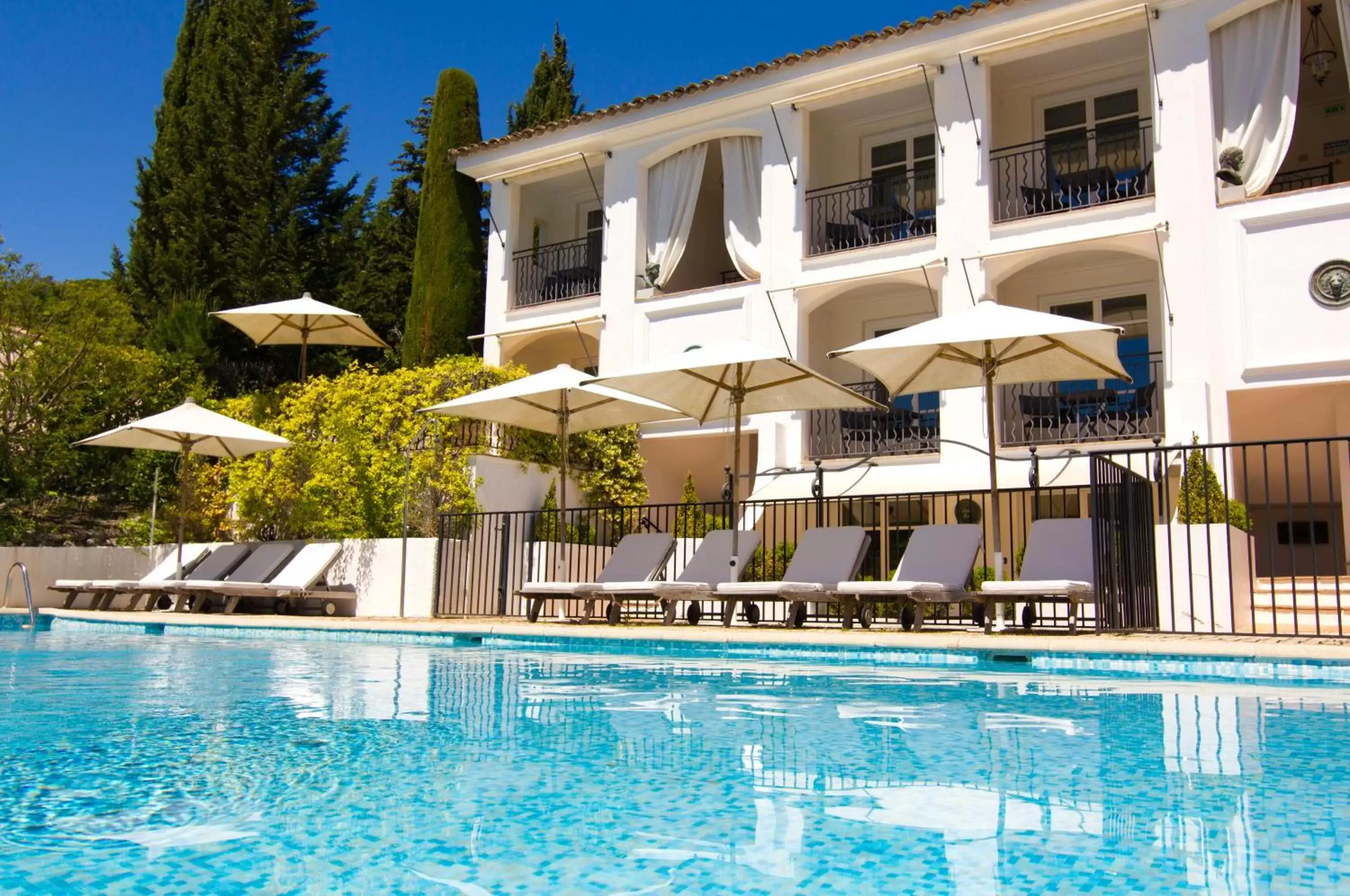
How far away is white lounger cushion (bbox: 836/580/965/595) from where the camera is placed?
1005 centimetres

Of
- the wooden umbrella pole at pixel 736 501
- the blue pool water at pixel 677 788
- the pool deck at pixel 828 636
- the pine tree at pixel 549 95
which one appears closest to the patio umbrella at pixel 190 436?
the pool deck at pixel 828 636

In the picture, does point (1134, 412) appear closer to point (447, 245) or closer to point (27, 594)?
point (447, 245)

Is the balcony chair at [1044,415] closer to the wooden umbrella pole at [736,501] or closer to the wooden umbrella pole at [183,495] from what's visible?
the wooden umbrella pole at [736,501]

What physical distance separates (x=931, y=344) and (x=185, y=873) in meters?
9.23

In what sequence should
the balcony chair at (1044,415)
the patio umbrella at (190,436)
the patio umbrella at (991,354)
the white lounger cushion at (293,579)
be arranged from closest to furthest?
the patio umbrella at (991,354), the white lounger cushion at (293,579), the patio umbrella at (190,436), the balcony chair at (1044,415)

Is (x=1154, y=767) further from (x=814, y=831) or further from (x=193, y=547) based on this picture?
(x=193, y=547)

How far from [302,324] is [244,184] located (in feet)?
21.4

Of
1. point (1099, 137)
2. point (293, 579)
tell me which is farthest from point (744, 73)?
point (293, 579)

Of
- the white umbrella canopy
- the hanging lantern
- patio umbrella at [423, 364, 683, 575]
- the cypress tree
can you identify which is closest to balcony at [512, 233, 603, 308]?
the cypress tree

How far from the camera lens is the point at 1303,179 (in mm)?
Answer: 17469

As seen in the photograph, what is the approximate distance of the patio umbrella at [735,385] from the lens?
460 inches

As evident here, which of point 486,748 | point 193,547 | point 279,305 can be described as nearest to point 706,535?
point 486,748

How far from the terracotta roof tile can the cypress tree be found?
635 mm

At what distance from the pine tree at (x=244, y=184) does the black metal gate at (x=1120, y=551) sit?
66.9 ft
